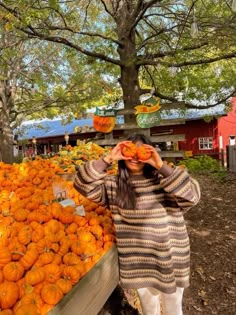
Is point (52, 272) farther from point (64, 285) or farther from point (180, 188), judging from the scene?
point (180, 188)

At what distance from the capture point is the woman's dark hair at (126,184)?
2.16 meters

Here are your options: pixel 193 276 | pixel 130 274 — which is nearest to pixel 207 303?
pixel 193 276

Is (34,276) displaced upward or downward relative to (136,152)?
downward

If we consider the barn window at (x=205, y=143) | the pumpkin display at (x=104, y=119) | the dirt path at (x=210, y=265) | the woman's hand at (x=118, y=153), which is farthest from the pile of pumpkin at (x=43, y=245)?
the barn window at (x=205, y=143)

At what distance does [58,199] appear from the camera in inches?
123

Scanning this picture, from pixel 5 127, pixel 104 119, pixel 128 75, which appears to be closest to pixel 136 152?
pixel 104 119

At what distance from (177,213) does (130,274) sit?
0.57 m

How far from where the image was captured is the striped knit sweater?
2.13 meters

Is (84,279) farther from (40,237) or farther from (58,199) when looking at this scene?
(58,199)

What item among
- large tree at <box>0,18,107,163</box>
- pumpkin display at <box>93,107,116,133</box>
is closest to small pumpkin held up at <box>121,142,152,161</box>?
pumpkin display at <box>93,107,116,133</box>

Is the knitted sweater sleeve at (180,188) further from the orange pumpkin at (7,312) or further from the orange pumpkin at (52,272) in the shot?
the orange pumpkin at (7,312)

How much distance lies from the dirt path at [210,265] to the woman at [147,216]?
3.43ft

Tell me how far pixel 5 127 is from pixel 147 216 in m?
13.2

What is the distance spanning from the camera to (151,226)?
2.15 metres
